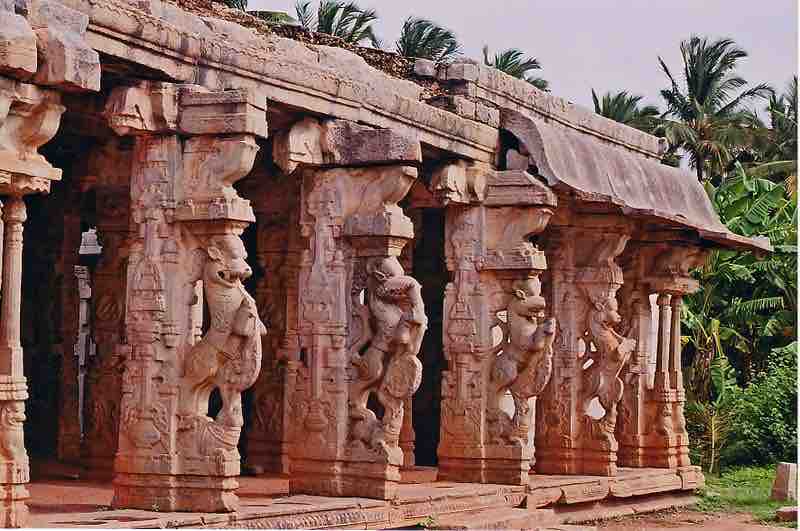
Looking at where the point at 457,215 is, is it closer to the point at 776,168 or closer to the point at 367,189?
the point at 367,189

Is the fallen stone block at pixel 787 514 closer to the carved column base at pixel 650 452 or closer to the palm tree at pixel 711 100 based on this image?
the carved column base at pixel 650 452

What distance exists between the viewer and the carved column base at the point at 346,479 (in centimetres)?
1184

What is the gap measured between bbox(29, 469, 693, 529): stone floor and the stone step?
10 mm

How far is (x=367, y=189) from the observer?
39.8 ft

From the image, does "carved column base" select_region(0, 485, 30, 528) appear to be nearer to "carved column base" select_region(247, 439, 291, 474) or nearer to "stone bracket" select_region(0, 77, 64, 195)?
"stone bracket" select_region(0, 77, 64, 195)

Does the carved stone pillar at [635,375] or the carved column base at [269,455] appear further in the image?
the carved stone pillar at [635,375]

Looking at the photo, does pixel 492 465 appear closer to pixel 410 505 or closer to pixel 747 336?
pixel 410 505

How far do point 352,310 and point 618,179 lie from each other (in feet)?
14.1

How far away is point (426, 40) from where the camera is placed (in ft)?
112

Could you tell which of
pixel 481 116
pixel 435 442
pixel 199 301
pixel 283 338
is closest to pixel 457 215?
pixel 481 116

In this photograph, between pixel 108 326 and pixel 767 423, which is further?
pixel 767 423

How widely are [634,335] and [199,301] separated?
7321 mm

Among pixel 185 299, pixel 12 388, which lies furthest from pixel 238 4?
pixel 12 388

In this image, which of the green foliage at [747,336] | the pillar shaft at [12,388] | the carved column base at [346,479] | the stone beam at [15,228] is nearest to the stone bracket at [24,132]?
the stone beam at [15,228]
